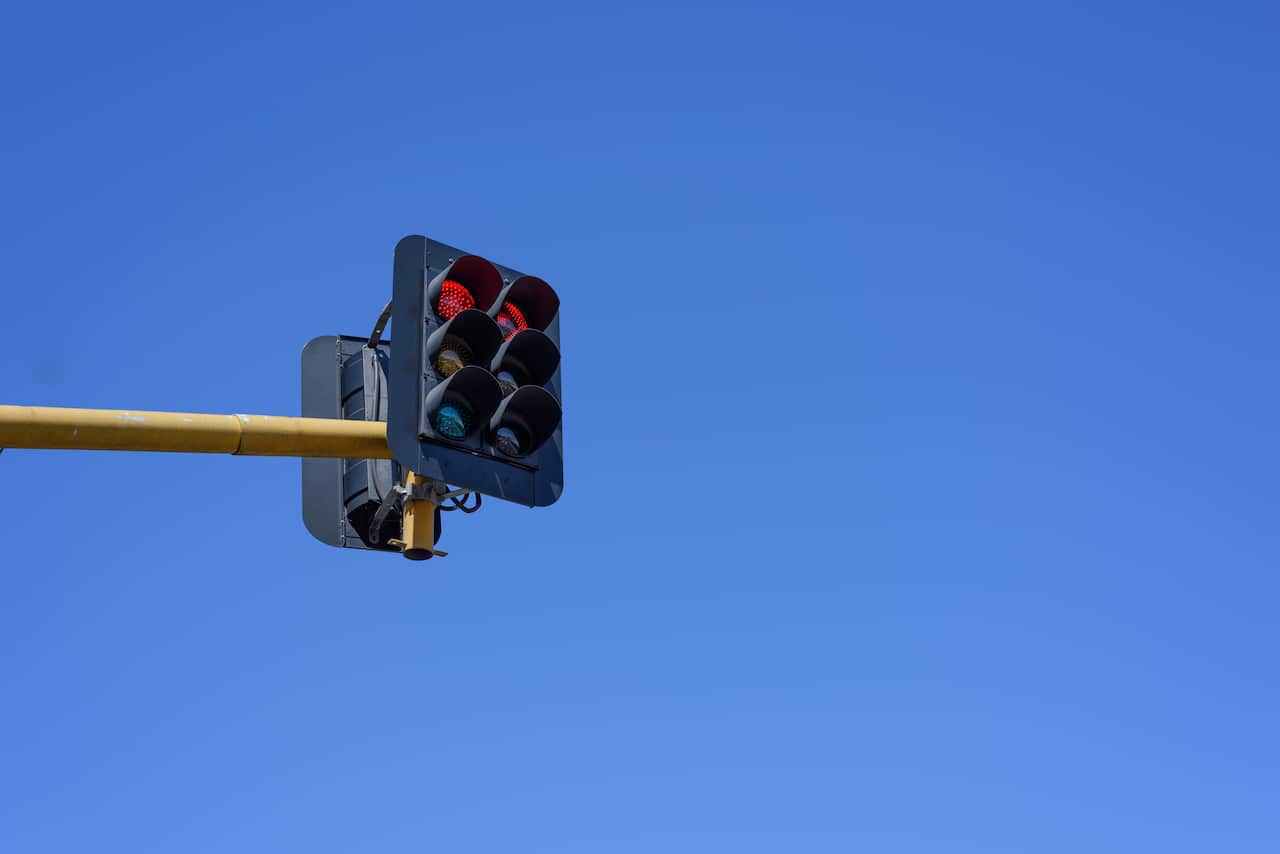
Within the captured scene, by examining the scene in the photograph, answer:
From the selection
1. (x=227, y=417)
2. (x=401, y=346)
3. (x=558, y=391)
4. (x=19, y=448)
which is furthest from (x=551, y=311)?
(x=19, y=448)

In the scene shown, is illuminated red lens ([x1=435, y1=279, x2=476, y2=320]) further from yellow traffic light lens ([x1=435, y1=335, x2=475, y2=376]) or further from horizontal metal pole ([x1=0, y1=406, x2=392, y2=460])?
horizontal metal pole ([x1=0, y1=406, x2=392, y2=460])

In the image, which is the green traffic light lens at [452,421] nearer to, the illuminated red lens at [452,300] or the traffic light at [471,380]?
the traffic light at [471,380]

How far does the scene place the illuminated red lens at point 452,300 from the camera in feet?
24.7

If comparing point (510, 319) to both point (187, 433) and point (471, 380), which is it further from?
point (187, 433)

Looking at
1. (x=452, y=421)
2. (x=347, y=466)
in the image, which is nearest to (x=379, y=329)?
(x=347, y=466)

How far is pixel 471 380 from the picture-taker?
7.22 m

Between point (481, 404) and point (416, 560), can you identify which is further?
point (416, 560)

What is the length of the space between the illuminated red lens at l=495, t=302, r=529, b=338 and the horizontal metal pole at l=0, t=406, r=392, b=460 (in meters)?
0.95

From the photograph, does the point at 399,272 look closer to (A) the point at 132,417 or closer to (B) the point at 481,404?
(B) the point at 481,404

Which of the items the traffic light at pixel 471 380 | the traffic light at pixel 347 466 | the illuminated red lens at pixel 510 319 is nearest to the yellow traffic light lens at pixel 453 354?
the traffic light at pixel 471 380

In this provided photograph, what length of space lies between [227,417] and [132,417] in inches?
18.5

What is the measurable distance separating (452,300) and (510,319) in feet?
1.33

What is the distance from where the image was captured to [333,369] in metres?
9.31

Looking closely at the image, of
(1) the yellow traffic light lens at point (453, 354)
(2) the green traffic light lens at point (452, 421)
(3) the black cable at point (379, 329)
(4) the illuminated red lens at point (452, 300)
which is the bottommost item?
(2) the green traffic light lens at point (452, 421)
